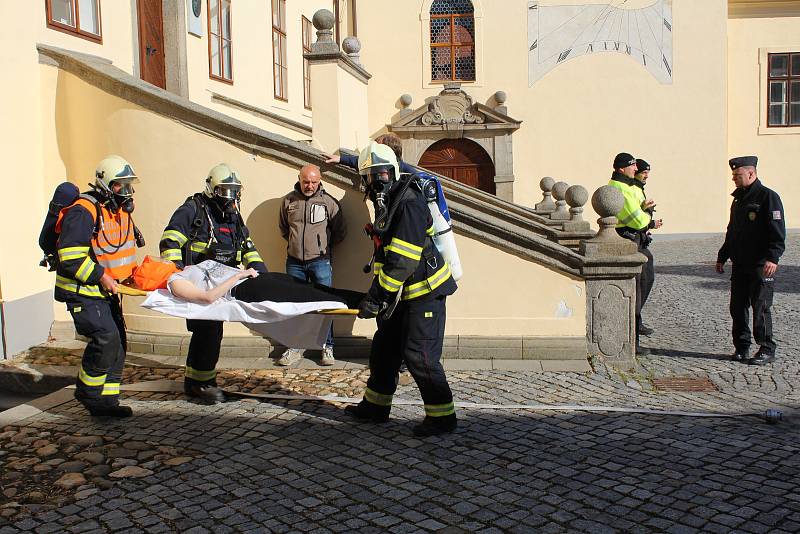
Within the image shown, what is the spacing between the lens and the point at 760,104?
2258 cm

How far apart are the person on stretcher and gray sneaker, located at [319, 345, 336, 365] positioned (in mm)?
1669

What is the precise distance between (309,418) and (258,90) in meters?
10.0

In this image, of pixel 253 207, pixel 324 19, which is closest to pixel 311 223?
pixel 253 207

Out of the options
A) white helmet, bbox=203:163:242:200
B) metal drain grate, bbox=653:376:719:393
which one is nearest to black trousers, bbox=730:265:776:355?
metal drain grate, bbox=653:376:719:393

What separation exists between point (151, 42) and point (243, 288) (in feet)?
20.6

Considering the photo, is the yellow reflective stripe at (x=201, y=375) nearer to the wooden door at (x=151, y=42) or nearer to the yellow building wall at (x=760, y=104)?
the wooden door at (x=151, y=42)

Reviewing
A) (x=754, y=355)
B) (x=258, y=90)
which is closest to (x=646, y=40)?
(x=258, y=90)

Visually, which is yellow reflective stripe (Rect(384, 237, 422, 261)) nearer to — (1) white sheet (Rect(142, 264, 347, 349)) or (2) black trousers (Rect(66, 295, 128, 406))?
(1) white sheet (Rect(142, 264, 347, 349))

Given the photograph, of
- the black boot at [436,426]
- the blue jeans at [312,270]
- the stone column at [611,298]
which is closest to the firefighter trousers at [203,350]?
the blue jeans at [312,270]

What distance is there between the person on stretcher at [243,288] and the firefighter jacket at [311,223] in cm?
148

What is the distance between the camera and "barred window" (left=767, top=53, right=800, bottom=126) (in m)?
22.7

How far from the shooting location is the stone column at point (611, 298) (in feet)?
25.8

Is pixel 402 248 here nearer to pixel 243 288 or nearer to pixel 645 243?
pixel 243 288

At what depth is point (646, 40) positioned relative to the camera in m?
21.2
